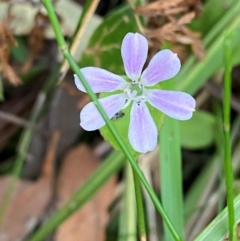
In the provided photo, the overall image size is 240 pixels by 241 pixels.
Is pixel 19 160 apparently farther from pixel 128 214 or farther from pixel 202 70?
pixel 202 70

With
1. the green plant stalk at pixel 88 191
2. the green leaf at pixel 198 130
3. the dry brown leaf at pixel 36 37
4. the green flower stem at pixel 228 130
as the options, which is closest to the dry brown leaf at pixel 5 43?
the dry brown leaf at pixel 36 37

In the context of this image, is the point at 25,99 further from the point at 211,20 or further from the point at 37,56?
the point at 211,20

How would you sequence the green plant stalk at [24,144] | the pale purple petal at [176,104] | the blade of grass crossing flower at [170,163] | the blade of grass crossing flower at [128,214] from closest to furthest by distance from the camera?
the pale purple petal at [176,104] → the blade of grass crossing flower at [170,163] → the blade of grass crossing flower at [128,214] → the green plant stalk at [24,144]

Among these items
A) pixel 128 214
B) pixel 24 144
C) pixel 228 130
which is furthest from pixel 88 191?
pixel 228 130

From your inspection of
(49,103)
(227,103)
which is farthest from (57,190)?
(227,103)

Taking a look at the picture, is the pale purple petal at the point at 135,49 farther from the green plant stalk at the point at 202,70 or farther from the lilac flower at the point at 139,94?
the green plant stalk at the point at 202,70

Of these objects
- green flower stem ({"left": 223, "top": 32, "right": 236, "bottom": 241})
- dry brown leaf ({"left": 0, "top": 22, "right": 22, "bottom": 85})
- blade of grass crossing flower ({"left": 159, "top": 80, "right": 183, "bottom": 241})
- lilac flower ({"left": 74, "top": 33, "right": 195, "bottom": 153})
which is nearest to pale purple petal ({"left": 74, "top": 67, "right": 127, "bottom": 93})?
lilac flower ({"left": 74, "top": 33, "right": 195, "bottom": 153})

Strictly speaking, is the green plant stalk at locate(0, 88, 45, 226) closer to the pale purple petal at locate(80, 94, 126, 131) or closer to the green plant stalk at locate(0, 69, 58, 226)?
the green plant stalk at locate(0, 69, 58, 226)
